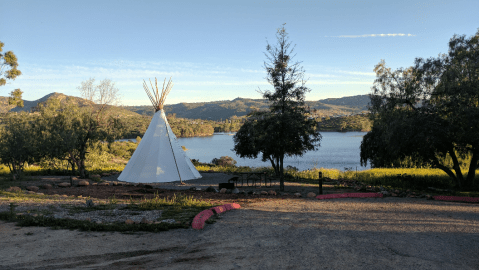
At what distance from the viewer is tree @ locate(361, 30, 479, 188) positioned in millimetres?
12484

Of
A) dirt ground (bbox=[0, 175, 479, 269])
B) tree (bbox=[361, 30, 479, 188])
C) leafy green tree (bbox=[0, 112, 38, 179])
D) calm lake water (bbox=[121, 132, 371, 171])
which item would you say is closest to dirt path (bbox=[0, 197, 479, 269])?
dirt ground (bbox=[0, 175, 479, 269])

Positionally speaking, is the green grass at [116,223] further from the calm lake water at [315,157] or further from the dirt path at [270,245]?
the calm lake water at [315,157]

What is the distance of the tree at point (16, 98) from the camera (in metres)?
22.0

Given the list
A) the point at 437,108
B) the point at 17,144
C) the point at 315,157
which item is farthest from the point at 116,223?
the point at 315,157

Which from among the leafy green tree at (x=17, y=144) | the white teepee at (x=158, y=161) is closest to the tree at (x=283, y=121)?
the white teepee at (x=158, y=161)

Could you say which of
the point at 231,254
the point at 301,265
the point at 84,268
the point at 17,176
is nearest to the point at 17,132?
the point at 17,176

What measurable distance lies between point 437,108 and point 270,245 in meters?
12.3

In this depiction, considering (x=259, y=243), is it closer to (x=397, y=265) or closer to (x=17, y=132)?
(x=397, y=265)

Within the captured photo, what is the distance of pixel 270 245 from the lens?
5.16 m

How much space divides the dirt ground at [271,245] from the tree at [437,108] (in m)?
6.18

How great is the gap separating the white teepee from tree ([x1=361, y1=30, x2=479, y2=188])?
1052 cm

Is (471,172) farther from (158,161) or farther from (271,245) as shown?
(158,161)

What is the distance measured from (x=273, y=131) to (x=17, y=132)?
42.1ft

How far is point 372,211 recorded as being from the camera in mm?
8188
